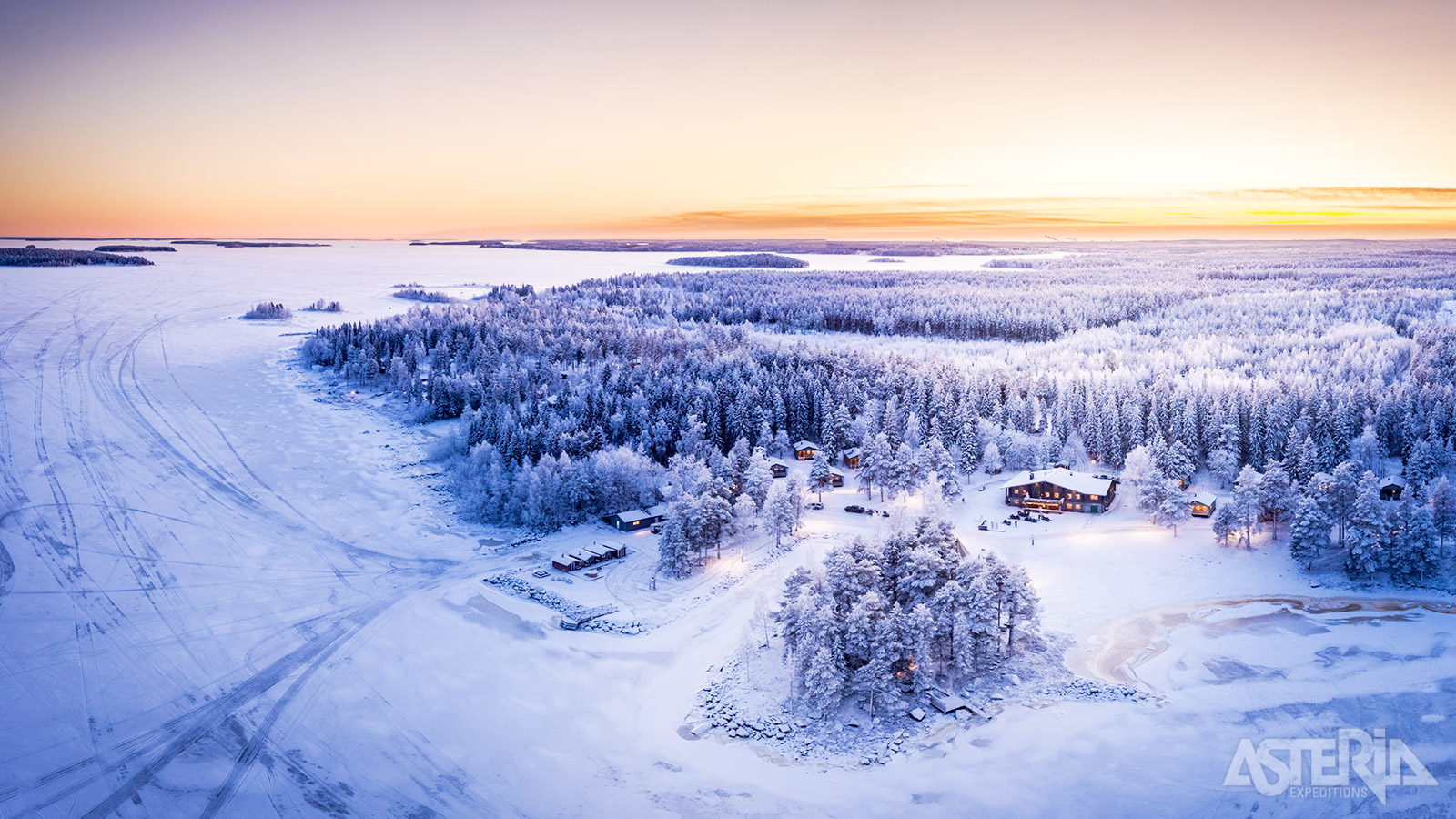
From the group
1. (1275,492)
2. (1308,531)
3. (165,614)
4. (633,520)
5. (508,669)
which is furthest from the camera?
(633,520)

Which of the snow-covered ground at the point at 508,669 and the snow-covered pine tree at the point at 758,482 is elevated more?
→ the snow-covered pine tree at the point at 758,482

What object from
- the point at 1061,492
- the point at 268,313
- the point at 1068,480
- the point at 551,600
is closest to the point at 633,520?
the point at 551,600

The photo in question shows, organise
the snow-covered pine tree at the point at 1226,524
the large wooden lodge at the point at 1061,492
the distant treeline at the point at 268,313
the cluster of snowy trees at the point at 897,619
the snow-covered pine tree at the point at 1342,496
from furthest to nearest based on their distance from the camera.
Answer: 1. the distant treeline at the point at 268,313
2. the large wooden lodge at the point at 1061,492
3. the snow-covered pine tree at the point at 1226,524
4. the snow-covered pine tree at the point at 1342,496
5. the cluster of snowy trees at the point at 897,619

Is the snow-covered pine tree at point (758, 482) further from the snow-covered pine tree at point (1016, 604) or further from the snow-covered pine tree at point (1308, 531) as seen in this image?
the snow-covered pine tree at point (1308, 531)

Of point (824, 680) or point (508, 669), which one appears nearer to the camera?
point (824, 680)

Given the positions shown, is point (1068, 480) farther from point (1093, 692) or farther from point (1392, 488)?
point (1093, 692)

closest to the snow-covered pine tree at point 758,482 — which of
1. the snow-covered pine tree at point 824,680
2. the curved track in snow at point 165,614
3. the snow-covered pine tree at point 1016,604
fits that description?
the snow-covered pine tree at point 1016,604

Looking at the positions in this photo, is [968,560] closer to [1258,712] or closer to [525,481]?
[1258,712]
